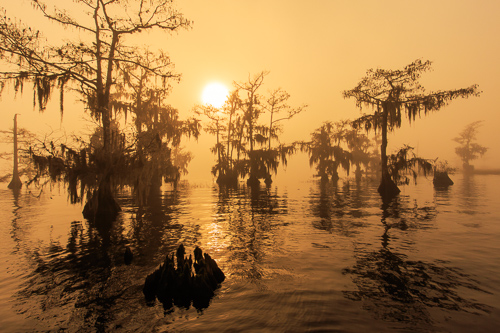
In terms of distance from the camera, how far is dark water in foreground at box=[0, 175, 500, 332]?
4961mm

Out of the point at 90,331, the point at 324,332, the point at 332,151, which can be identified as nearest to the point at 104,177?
the point at 90,331

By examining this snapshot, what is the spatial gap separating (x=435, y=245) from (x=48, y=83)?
19347 millimetres

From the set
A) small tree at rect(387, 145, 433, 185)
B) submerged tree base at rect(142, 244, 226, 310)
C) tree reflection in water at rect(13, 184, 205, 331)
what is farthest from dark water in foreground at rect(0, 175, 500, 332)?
small tree at rect(387, 145, 433, 185)

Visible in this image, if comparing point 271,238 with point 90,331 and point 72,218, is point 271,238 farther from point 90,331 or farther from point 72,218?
point 72,218

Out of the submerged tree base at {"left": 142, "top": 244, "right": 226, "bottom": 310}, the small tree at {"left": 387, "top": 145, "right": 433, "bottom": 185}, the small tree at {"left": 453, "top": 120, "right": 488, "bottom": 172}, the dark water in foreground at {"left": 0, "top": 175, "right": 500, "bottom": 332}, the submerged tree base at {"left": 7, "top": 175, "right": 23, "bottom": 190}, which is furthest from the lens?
the small tree at {"left": 453, "top": 120, "right": 488, "bottom": 172}

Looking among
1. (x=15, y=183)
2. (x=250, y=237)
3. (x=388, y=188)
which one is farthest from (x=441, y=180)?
(x=15, y=183)

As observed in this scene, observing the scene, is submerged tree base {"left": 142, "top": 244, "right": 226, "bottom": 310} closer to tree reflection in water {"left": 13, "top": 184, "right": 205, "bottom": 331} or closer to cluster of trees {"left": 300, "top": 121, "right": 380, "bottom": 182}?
tree reflection in water {"left": 13, "top": 184, "right": 205, "bottom": 331}

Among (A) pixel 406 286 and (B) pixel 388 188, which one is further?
(B) pixel 388 188

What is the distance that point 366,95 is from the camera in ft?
84.2

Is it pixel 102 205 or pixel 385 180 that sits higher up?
pixel 385 180

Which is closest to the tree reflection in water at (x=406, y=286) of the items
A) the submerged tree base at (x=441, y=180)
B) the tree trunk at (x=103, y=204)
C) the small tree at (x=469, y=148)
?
the tree trunk at (x=103, y=204)

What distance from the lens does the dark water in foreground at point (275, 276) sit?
16.3ft

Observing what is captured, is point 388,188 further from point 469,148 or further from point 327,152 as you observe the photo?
point 469,148

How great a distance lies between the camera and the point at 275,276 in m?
7.09
